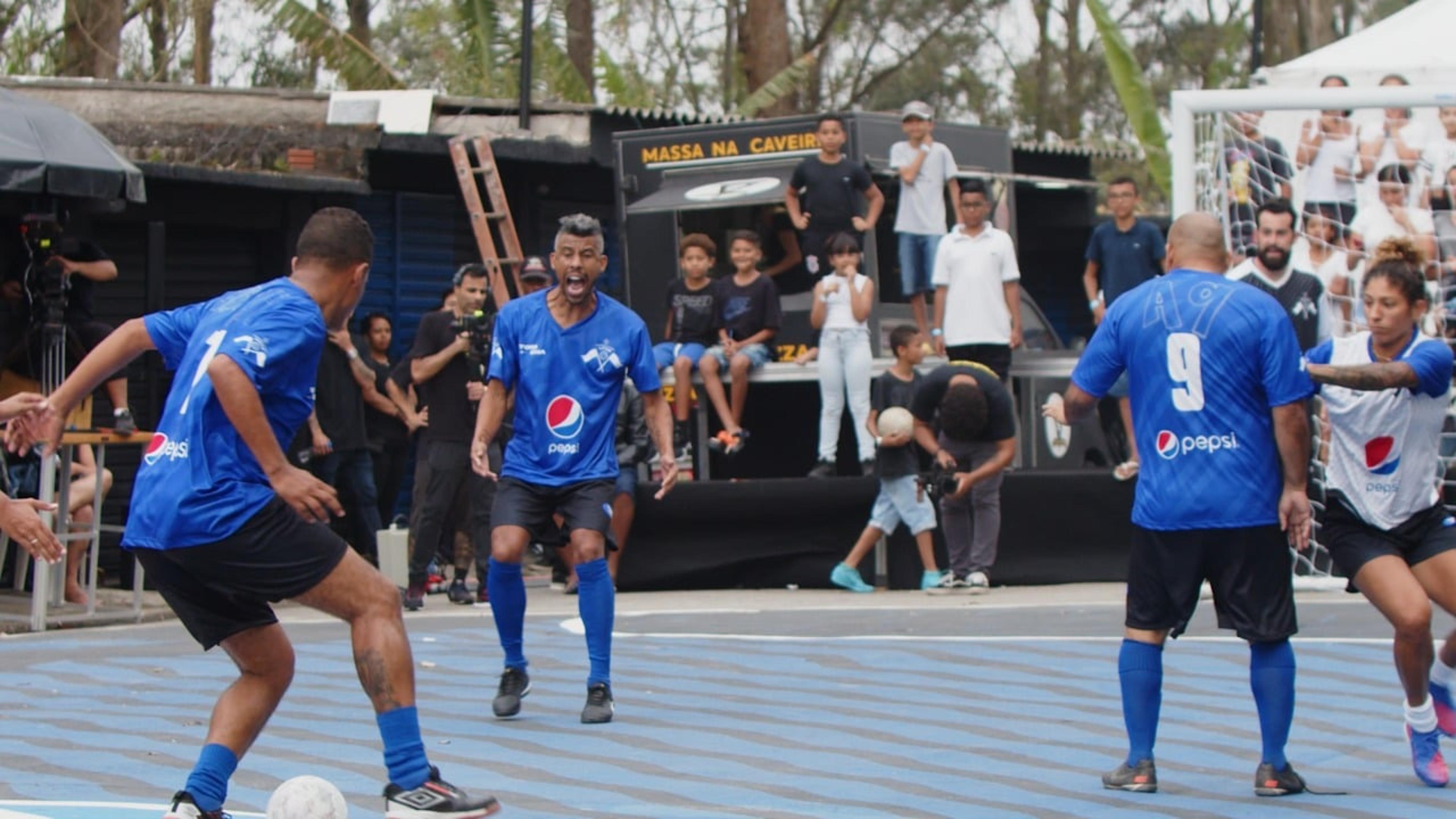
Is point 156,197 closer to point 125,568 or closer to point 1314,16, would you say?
point 125,568

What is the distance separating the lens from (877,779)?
24.1ft

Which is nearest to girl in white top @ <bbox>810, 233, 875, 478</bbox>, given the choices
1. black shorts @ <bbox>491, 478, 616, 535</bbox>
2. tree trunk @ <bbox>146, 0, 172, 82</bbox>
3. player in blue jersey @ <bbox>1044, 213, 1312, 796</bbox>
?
black shorts @ <bbox>491, 478, 616, 535</bbox>

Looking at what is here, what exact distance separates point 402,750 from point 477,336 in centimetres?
790

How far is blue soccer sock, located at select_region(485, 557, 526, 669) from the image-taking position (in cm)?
890

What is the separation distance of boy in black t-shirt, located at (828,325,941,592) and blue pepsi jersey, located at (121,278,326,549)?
798 centimetres

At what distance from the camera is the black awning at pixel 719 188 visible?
16766 millimetres

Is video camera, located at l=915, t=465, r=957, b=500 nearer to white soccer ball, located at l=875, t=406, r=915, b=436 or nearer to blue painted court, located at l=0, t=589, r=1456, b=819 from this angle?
white soccer ball, located at l=875, t=406, r=915, b=436

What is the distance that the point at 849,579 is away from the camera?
14.5 m

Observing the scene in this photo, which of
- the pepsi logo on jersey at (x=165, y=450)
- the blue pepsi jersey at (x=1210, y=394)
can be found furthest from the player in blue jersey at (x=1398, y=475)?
the pepsi logo on jersey at (x=165, y=450)

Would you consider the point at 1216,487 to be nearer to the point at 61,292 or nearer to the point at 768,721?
the point at 768,721

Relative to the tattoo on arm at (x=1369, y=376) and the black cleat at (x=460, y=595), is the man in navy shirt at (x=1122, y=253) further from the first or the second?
the tattoo on arm at (x=1369, y=376)

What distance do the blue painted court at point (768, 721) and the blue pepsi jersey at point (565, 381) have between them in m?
1.09

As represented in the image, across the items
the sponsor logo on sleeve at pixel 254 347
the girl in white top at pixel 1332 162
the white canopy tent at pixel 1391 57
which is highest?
the white canopy tent at pixel 1391 57

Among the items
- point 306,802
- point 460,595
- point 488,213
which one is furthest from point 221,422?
point 488,213
